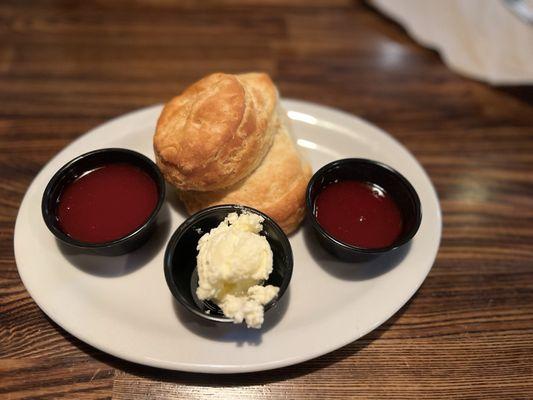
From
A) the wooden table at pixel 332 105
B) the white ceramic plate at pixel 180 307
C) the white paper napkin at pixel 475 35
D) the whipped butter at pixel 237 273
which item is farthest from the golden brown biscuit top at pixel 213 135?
the white paper napkin at pixel 475 35

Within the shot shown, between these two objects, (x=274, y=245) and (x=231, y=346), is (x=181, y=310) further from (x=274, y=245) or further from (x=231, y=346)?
(x=274, y=245)

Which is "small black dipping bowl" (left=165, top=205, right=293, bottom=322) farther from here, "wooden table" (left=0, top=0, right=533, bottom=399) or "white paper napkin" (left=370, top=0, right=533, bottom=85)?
"white paper napkin" (left=370, top=0, right=533, bottom=85)

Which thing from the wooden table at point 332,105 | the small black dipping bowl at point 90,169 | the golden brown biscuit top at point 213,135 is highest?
the golden brown biscuit top at point 213,135

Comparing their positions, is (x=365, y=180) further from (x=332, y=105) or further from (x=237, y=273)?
(x=332, y=105)

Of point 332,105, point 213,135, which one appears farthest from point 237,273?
point 332,105

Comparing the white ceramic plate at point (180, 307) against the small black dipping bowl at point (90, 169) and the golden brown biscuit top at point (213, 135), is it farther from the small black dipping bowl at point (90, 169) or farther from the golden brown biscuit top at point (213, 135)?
the golden brown biscuit top at point (213, 135)

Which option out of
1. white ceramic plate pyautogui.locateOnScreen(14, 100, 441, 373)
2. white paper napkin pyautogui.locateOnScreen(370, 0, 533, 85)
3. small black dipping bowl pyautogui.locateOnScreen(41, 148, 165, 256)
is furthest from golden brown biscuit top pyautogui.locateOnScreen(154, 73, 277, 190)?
white paper napkin pyautogui.locateOnScreen(370, 0, 533, 85)
